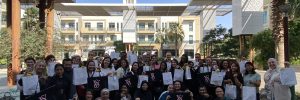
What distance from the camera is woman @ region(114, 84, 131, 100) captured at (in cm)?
1021

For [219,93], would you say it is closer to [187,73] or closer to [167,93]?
[167,93]

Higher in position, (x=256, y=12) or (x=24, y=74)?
(x=256, y=12)

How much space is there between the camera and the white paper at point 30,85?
8.15 metres

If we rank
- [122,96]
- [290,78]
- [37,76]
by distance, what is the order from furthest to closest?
[122,96] → [290,78] → [37,76]

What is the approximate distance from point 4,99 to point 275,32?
28.0 feet

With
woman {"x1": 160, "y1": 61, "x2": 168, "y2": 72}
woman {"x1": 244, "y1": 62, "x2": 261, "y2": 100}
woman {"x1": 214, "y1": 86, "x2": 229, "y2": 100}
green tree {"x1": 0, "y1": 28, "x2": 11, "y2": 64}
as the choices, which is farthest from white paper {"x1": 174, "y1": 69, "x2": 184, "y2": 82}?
green tree {"x1": 0, "y1": 28, "x2": 11, "y2": 64}

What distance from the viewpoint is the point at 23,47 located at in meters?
18.9

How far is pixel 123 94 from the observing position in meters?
10.3

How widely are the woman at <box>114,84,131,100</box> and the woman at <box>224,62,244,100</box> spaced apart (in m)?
2.15

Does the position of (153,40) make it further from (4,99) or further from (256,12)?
(4,99)

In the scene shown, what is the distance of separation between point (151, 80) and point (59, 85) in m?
3.14

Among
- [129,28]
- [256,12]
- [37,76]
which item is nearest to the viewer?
[37,76]

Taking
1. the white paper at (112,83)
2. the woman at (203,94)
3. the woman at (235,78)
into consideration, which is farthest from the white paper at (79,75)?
the woman at (235,78)

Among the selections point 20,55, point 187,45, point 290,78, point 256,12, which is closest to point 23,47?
point 20,55
